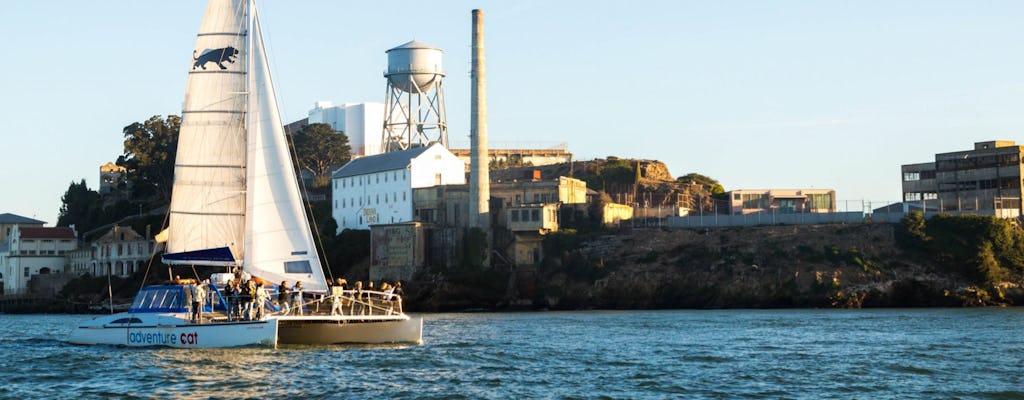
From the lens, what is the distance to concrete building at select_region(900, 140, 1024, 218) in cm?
10756

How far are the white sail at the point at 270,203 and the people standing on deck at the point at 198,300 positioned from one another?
2.08 meters

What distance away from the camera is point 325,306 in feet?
151

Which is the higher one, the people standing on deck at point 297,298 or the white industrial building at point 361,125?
the white industrial building at point 361,125

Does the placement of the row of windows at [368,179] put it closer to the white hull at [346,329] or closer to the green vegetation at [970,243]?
the green vegetation at [970,243]

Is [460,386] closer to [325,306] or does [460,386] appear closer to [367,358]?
[367,358]

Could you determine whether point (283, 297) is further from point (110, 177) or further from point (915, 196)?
point (110, 177)

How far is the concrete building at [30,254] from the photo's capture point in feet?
422

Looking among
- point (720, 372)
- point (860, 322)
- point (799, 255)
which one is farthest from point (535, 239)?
point (720, 372)

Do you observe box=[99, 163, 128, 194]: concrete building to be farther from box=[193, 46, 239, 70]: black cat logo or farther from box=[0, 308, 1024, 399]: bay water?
box=[193, 46, 239, 70]: black cat logo

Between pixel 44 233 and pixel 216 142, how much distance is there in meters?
92.7

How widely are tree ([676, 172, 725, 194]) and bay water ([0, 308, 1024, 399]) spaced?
71.2 metres

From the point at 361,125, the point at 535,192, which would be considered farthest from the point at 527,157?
the point at 535,192

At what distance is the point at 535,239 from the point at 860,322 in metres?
39.8

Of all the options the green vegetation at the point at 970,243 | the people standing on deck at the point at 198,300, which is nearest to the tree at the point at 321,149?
the green vegetation at the point at 970,243
